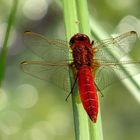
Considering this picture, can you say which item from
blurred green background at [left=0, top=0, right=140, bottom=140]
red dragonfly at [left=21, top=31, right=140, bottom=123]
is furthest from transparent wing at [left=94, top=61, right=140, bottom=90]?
blurred green background at [left=0, top=0, right=140, bottom=140]

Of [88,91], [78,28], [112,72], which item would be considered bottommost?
[88,91]

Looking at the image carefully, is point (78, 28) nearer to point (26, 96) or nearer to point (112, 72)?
point (112, 72)

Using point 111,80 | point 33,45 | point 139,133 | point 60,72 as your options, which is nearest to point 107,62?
point 111,80

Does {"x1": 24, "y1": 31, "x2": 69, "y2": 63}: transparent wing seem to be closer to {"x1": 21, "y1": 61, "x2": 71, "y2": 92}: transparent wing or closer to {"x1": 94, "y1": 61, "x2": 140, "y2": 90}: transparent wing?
{"x1": 21, "y1": 61, "x2": 71, "y2": 92}: transparent wing

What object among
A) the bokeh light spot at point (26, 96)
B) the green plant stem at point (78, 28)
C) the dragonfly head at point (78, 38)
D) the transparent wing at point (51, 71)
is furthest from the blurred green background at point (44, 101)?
the green plant stem at point (78, 28)

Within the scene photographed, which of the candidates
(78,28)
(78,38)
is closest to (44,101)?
(78,38)

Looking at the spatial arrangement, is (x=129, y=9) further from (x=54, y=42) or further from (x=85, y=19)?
(x=85, y=19)
